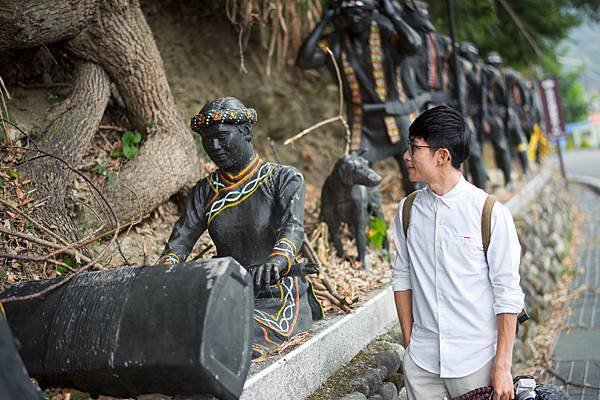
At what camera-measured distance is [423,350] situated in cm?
272

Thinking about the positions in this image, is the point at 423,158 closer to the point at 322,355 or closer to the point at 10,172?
the point at 322,355

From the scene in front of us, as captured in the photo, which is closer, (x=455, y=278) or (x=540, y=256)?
(x=455, y=278)

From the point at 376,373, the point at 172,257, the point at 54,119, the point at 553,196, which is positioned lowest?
the point at 553,196

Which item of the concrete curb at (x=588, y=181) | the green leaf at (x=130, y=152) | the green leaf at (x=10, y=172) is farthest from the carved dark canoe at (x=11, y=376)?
the concrete curb at (x=588, y=181)

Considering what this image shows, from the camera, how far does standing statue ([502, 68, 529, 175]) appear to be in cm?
1203

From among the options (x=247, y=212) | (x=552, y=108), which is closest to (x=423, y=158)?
(x=247, y=212)

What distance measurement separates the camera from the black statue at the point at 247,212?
3.27m

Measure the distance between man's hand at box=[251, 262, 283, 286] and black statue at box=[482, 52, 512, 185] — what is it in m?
8.16

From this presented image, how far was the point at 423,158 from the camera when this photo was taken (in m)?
2.68

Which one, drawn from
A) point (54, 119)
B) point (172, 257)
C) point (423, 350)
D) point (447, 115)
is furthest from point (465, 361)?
point (54, 119)

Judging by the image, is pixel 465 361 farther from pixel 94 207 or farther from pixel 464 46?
pixel 464 46

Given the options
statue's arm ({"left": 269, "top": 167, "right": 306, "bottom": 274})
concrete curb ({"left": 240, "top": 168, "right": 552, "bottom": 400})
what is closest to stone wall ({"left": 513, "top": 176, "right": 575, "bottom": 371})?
concrete curb ({"left": 240, "top": 168, "right": 552, "bottom": 400})

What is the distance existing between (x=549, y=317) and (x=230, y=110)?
5609 mm

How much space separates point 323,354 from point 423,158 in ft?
4.03
